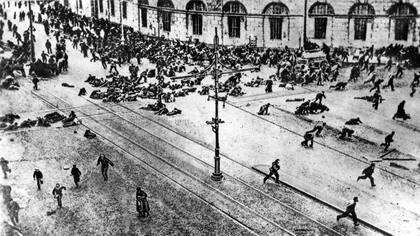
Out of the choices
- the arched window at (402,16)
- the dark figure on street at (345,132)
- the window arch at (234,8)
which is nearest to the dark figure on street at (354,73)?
the arched window at (402,16)

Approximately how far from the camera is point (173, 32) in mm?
54219

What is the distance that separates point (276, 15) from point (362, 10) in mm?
7723

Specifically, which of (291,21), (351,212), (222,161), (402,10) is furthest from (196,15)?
(351,212)

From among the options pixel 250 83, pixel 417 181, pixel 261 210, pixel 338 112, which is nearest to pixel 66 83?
pixel 250 83

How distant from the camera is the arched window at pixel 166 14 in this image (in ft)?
178

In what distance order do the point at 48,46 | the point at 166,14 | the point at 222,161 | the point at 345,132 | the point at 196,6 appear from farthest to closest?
the point at 166,14
the point at 196,6
the point at 48,46
the point at 345,132
the point at 222,161

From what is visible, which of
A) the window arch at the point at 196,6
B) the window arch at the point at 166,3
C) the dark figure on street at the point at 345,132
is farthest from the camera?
the window arch at the point at 166,3

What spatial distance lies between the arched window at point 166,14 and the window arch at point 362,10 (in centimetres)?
1768

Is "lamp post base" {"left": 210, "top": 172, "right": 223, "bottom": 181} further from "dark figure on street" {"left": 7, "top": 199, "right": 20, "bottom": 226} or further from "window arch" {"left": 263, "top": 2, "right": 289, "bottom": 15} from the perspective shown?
"window arch" {"left": 263, "top": 2, "right": 289, "bottom": 15}

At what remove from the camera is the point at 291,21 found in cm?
4988

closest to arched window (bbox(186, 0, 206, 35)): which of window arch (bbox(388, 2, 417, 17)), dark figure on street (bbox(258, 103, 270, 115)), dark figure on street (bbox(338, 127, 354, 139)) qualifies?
window arch (bbox(388, 2, 417, 17))

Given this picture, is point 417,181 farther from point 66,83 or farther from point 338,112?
point 66,83

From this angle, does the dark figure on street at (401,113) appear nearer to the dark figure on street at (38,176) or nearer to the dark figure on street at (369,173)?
the dark figure on street at (369,173)

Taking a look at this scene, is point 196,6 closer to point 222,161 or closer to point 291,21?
point 291,21
